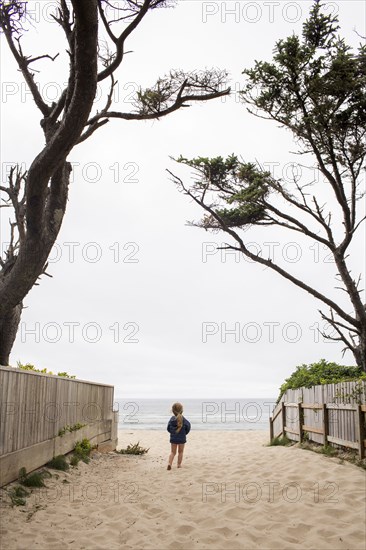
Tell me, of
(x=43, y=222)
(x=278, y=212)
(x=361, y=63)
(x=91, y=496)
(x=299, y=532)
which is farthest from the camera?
(x=278, y=212)

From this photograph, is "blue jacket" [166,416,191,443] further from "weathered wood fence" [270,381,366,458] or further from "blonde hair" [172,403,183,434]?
"weathered wood fence" [270,381,366,458]

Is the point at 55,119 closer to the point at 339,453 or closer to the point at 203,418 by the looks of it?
the point at 339,453

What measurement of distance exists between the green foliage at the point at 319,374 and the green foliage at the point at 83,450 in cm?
566

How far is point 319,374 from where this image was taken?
14617 millimetres

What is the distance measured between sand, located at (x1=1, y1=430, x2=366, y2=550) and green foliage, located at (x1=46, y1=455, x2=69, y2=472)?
0.19 m

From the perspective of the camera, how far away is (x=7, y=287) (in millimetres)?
9492

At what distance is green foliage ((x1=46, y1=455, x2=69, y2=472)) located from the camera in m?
9.49

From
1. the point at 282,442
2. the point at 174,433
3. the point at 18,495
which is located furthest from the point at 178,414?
the point at 18,495

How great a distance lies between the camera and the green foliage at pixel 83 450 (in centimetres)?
1122

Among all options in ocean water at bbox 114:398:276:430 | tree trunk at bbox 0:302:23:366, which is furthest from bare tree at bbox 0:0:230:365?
ocean water at bbox 114:398:276:430

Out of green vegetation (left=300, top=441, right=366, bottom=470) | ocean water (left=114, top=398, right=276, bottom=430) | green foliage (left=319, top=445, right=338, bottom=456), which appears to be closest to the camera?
green vegetation (left=300, top=441, right=366, bottom=470)

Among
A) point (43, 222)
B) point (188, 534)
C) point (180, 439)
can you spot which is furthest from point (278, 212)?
point (188, 534)

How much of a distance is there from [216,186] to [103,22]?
343 inches

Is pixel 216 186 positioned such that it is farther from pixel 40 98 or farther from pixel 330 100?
pixel 40 98
